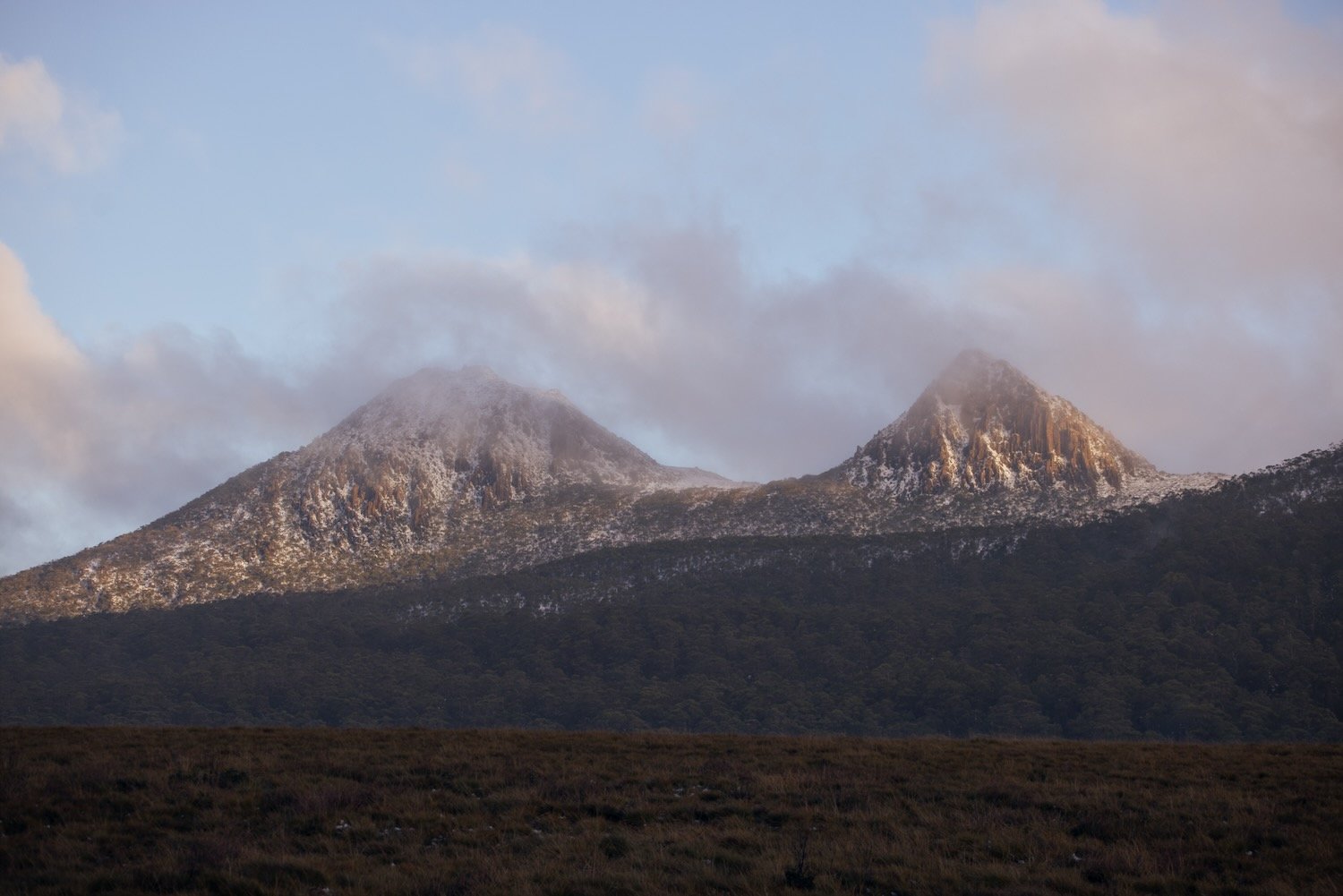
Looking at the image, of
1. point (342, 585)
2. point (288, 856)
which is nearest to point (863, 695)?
point (342, 585)

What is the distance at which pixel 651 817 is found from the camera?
91.2 ft

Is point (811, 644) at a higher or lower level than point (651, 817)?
lower

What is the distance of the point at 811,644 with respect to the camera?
149 metres

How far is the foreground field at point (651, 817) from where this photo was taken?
21531 millimetres

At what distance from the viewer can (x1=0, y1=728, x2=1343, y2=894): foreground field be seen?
2153cm

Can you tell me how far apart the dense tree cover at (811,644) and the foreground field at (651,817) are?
8415 cm

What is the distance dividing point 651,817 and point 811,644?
406 feet

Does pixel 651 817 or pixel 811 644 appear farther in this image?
pixel 811 644

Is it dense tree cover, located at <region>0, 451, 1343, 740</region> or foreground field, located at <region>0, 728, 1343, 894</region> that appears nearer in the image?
foreground field, located at <region>0, 728, 1343, 894</region>

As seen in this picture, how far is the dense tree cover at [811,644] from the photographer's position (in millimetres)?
122250

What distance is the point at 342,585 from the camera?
190625mm

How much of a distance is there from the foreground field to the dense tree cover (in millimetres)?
84147

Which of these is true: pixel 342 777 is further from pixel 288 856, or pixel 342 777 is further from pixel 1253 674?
pixel 1253 674

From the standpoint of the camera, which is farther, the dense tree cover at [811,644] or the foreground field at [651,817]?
the dense tree cover at [811,644]
